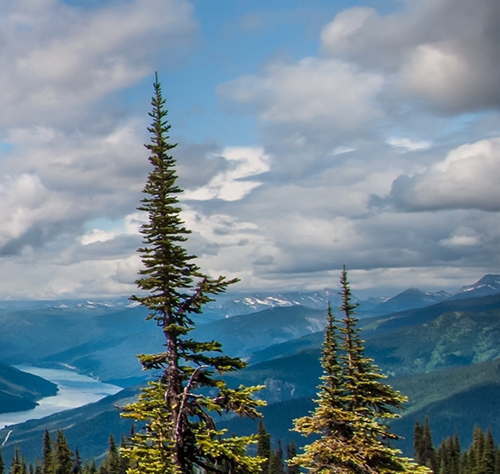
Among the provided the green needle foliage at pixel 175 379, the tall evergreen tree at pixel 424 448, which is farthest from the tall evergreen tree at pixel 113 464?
the green needle foliage at pixel 175 379

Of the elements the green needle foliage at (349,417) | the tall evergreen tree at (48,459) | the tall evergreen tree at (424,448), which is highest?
the green needle foliage at (349,417)

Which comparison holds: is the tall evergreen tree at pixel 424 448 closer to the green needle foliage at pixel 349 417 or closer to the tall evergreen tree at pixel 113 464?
the tall evergreen tree at pixel 113 464

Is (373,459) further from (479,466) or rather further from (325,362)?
(479,466)

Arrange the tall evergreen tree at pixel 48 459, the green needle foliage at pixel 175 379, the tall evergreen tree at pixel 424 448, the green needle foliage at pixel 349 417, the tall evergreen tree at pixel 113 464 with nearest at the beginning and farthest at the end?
the green needle foliage at pixel 175 379
the green needle foliage at pixel 349 417
the tall evergreen tree at pixel 48 459
the tall evergreen tree at pixel 113 464
the tall evergreen tree at pixel 424 448

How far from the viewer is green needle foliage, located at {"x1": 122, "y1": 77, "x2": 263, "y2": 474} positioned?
20.3 m

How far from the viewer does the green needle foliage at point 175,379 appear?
2031 cm

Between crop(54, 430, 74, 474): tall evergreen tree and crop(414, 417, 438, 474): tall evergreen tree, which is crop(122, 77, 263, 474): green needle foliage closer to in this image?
crop(54, 430, 74, 474): tall evergreen tree

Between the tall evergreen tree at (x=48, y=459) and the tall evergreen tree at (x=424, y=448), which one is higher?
the tall evergreen tree at (x=48, y=459)

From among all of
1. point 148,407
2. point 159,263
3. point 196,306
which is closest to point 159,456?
point 148,407

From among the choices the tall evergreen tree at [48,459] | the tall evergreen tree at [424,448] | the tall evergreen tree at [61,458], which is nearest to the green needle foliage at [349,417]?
the tall evergreen tree at [61,458]

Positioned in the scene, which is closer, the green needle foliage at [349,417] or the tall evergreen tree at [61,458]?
the green needle foliage at [349,417]

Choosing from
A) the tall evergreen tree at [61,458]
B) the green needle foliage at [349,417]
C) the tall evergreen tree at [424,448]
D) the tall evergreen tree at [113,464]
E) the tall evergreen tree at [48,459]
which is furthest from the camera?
the tall evergreen tree at [424,448]

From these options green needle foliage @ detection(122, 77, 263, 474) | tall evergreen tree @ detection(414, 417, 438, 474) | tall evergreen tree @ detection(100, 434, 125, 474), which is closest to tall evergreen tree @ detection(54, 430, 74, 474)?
tall evergreen tree @ detection(100, 434, 125, 474)

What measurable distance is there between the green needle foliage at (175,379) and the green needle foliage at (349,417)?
385 inches
